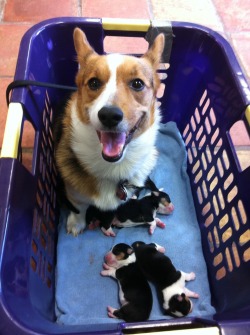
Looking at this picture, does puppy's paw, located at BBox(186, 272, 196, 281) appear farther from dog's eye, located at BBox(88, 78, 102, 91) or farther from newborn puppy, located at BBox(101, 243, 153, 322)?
dog's eye, located at BBox(88, 78, 102, 91)

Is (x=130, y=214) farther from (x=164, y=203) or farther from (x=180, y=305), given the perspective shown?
(x=180, y=305)

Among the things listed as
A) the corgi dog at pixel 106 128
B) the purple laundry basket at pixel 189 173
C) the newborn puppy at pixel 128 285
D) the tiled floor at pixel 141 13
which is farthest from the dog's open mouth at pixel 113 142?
the tiled floor at pixel 141 13

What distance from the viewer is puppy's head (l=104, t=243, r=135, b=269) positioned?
1.35 m

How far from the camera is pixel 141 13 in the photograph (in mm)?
2498

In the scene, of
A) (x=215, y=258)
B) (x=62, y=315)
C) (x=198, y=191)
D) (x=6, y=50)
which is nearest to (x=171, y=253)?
(x=215, y=258)

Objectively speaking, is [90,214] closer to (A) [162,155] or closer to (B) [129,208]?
(B) [129,208]

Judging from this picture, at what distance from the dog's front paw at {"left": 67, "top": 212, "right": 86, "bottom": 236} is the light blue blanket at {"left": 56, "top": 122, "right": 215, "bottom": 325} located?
0.08ft

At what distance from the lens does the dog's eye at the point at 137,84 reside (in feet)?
3.79

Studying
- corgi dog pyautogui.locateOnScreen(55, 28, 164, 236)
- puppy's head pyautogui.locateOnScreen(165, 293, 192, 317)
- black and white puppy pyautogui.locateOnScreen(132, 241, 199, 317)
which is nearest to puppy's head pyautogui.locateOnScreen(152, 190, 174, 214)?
corgi dog pyautogui.locateOnScreen(55, 28, 164, 236)

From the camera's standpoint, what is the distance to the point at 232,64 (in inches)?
49.7

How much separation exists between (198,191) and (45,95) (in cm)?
92

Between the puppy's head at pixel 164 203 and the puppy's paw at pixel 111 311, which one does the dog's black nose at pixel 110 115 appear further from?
the puppy's paw at pixel 111 311

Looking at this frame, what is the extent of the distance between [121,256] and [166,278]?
0.21m

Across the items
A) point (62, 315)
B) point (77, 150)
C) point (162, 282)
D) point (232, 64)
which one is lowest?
point (62, 315)
